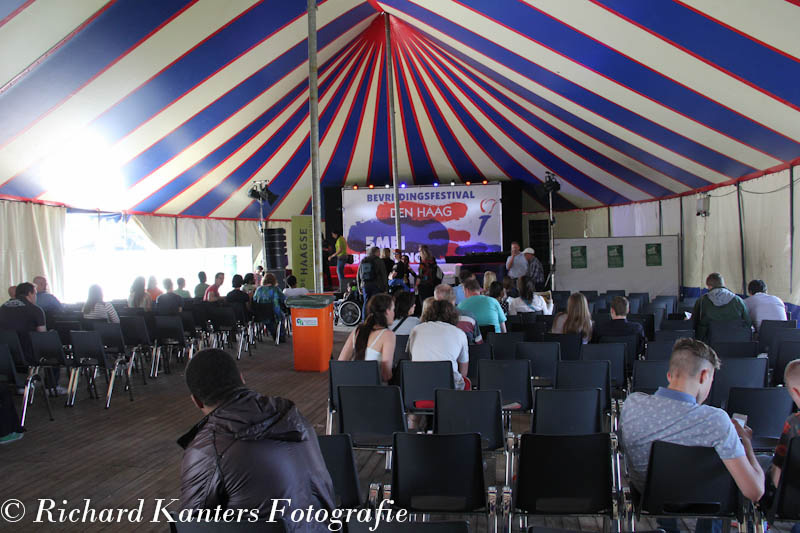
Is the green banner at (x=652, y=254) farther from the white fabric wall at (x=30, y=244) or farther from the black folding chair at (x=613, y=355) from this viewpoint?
the white fabric wall at (x=30, y=244)

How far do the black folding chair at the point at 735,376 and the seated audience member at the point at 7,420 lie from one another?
5.29 meters

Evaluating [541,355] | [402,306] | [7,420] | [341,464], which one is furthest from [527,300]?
[7,420]

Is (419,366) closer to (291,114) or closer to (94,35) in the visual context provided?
(94,35)

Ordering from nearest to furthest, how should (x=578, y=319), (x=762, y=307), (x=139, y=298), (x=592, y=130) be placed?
(x=578, y=319), (x=762, y=307), (x=139, y=298), (x=592, y=130)

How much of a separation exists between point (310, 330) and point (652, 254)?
25.1 feet

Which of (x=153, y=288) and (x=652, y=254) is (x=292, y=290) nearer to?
(x=153, y=288)

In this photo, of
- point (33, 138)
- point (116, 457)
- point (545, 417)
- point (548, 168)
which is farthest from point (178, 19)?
point (548, 168)

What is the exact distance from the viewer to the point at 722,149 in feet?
30.0

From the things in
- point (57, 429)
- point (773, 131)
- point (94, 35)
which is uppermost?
point (94, 35)

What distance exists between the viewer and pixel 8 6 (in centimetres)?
606

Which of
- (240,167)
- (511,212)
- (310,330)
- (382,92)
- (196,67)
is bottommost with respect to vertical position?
(310,330)

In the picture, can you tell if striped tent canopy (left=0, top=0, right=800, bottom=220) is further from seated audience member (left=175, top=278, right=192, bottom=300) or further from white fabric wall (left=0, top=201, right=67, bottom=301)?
seated audience member (left=175, top=278, right=192, bottom=300)

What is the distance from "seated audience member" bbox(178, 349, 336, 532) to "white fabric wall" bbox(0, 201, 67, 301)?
8.72 meters

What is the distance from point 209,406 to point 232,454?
21 centimetres
